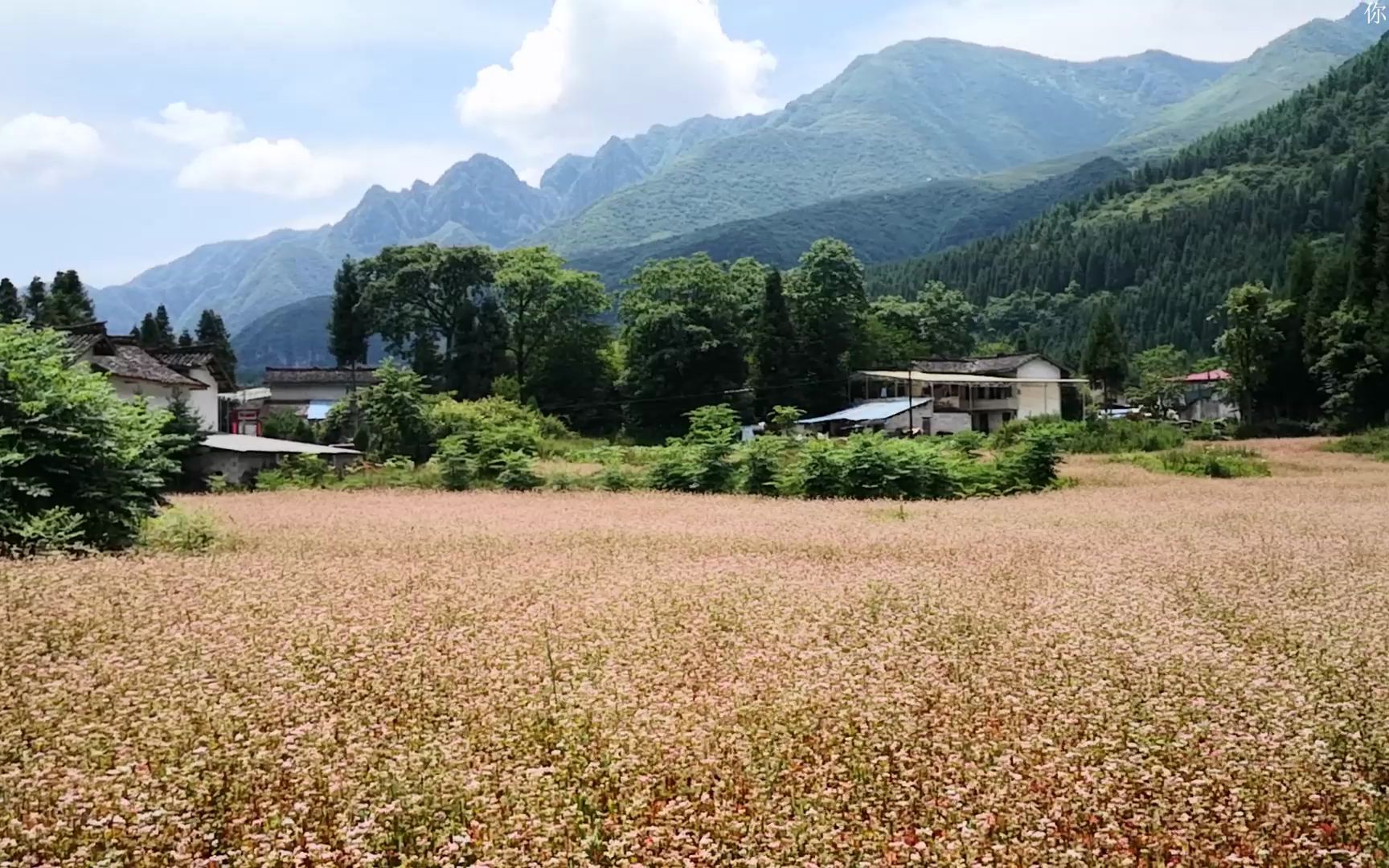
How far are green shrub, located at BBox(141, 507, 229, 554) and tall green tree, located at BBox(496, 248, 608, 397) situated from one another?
45.6 metres

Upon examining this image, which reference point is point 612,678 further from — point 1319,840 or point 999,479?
point 999,479

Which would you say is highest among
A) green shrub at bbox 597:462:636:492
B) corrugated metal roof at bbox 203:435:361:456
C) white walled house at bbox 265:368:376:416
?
white walled house at bbox 265:368:376:416

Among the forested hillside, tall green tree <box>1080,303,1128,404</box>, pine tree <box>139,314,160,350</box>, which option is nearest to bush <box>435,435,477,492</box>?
pine tree <box>139,314,160,350</box>

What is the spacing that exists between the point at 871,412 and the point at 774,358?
6559 millimetres

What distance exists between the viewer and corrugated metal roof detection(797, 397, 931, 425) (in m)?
52.3

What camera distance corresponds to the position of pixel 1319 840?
4188 millimetres

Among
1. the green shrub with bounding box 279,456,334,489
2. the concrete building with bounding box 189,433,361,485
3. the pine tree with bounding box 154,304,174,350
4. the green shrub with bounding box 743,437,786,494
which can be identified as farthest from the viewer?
the pine tree with bounding box 154,304,174,350

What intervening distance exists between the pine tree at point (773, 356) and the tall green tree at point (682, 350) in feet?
4.98

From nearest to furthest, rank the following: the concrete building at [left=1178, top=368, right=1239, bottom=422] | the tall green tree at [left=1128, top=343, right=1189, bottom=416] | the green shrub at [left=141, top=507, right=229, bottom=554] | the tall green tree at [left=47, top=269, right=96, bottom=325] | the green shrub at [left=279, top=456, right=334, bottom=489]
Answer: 1. the green shrub at [left=141, top=507, right=229, bottom=554]
2. the green shrub at [left=279, top=456, right=334, bottom=489]
3. the tall green tree at [left=47, top=269, right=96, bottom=325]
4. the tall green tree at [left=1128, top=343, right=1189, bottom=416]
5. the concrete building at [left=1178, top=368, right=1239, bottom=422]

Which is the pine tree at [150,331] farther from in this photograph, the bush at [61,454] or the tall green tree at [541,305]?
the bush at [61,454]

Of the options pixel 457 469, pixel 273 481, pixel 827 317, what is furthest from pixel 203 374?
pixel 827 317

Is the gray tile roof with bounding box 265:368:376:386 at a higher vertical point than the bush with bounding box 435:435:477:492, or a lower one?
higher

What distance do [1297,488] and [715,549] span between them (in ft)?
61.2

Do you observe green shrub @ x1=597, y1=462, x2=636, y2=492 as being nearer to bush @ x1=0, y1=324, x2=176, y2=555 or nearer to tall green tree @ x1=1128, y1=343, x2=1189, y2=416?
bush @ x1=0, y1=324, x2=176, y2=555
